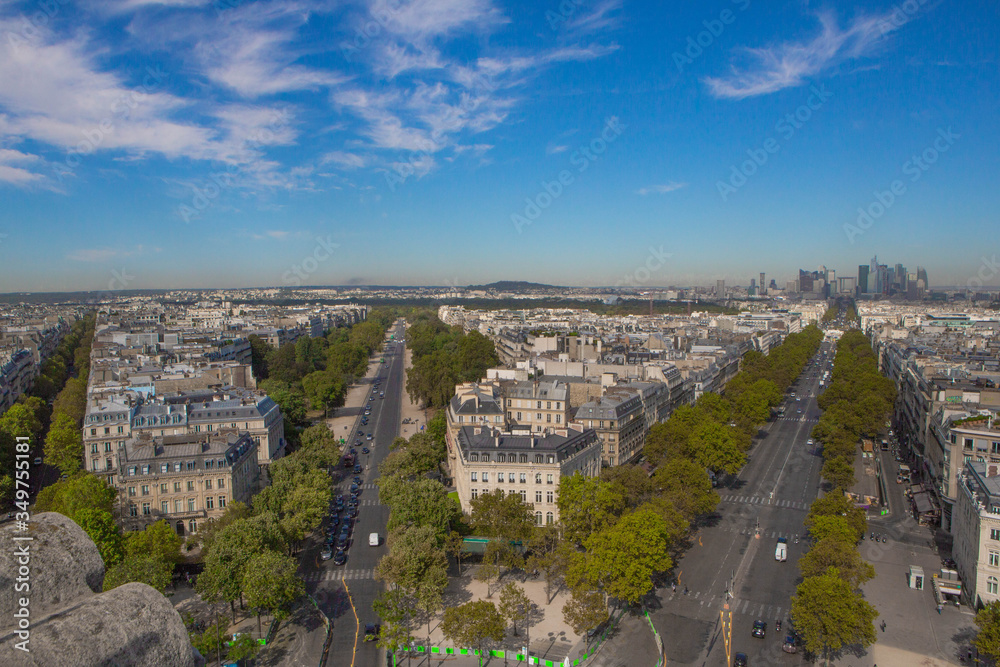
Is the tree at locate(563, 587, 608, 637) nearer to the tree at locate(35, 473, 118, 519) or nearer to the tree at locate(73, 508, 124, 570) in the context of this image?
the tree at locate(73, 508, 124, 570)

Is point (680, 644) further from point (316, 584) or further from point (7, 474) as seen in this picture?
point (7, 474)

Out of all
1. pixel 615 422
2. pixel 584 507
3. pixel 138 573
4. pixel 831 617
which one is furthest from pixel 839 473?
pixel 138 573

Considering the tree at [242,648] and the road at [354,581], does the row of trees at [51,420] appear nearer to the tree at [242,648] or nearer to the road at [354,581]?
the road at [354,581]

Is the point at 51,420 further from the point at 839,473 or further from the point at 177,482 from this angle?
the point at 839,473

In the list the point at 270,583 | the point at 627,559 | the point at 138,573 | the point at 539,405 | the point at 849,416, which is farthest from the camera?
the point at 849,416

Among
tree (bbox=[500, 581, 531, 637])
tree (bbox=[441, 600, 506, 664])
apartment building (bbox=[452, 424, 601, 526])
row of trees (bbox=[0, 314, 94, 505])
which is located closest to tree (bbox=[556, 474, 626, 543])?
apartment building (bbox=[452, 424, 601, 526])

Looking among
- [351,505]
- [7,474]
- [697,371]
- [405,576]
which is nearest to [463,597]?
[405,576]

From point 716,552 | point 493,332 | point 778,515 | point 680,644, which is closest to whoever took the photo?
point 680,644
